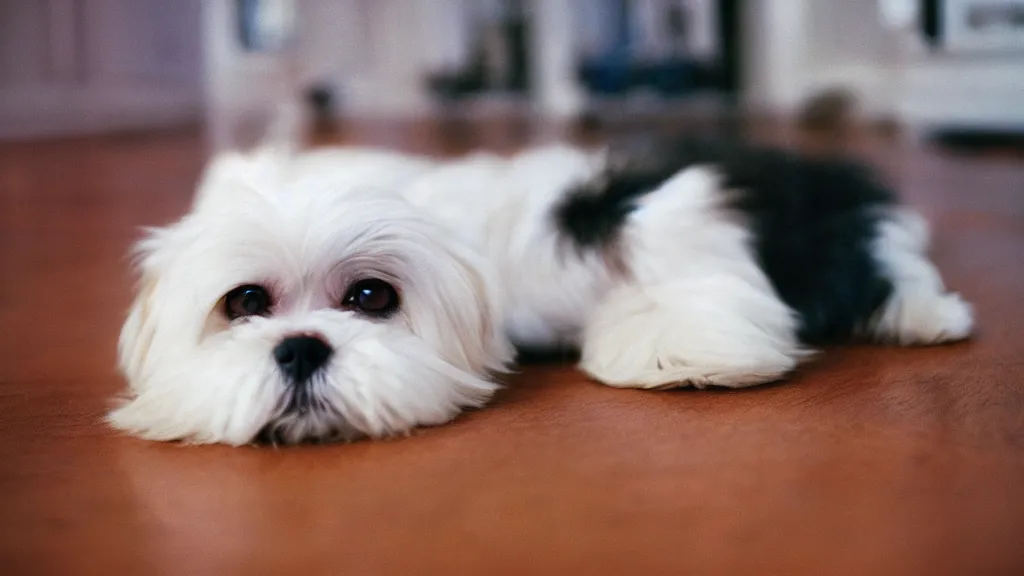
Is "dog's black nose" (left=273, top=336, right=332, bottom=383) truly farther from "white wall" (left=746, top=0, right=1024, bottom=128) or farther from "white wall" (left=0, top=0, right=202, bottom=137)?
"white wall" (left=0, top=0, right=202, bottom=137)

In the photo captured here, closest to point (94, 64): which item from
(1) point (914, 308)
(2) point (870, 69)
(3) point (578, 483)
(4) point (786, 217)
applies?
(2) point (870, 69)

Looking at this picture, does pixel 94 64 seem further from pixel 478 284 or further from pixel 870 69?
pixel 478 284

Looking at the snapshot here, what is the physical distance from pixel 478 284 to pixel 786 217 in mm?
571

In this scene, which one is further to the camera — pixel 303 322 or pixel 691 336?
pixel 691 336

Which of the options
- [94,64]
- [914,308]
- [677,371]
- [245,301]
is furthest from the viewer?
[94,64]

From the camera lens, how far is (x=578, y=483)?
99 centimetres

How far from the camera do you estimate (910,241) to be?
1963 mm

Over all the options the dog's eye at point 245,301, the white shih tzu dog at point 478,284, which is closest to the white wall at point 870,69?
the white shih tzu dog at point 478,284

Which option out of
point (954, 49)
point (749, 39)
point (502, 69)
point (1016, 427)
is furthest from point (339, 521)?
point (502, 69)

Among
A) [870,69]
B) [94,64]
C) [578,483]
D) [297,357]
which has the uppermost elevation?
[94,64]

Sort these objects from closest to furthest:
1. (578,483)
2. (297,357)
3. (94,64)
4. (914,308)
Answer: (578,483) → (297,357) → (914,308) → (94,64)

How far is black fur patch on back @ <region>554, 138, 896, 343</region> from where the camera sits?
151cm

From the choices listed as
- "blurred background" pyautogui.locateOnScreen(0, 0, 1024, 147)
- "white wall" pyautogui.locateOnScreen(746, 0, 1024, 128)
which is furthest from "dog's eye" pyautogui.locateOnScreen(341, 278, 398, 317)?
"white wall" pyautogui.locateOnScreen(746, 0, 1024, 128)

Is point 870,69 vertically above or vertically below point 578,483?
above
